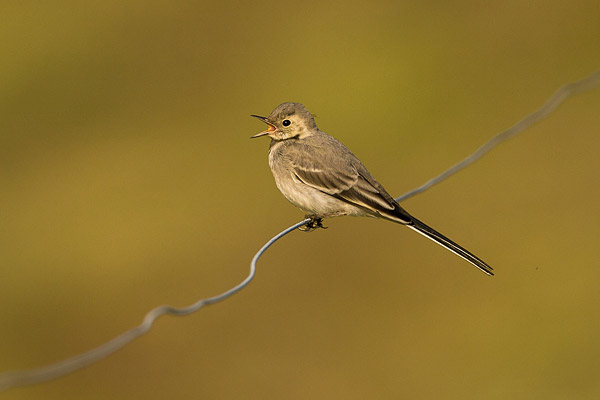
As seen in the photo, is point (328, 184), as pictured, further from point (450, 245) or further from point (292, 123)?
point (450, 245)

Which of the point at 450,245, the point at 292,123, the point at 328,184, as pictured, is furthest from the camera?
the point at 292,123

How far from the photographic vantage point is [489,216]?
1415cm

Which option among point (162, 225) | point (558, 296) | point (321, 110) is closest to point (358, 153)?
point (321, 110)

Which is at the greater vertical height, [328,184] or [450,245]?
[328,184]

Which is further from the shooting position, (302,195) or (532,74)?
(532,74)

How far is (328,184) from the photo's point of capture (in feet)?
23.6

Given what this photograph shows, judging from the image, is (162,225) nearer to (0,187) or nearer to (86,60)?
(0,187)

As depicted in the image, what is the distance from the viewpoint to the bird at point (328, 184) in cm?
699

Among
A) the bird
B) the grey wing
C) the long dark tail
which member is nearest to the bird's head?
the bird

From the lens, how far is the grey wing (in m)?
6.98

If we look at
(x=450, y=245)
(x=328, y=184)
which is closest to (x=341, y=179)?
(x=328, y=184)

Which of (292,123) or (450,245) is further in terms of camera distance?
(292,123)

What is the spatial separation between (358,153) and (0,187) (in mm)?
7121

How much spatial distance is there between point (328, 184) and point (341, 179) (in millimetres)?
123
